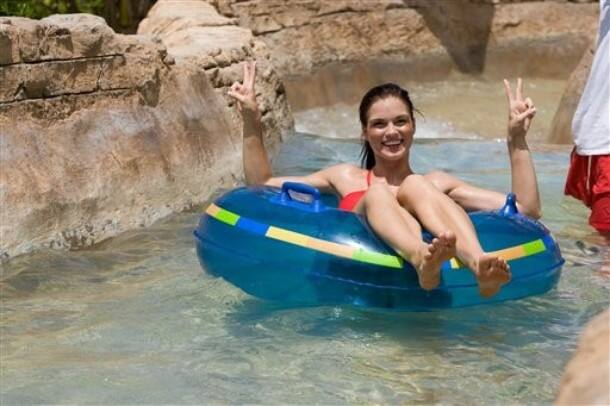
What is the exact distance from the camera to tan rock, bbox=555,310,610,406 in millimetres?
1887

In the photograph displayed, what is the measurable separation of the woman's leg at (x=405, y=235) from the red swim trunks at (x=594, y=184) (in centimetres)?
132

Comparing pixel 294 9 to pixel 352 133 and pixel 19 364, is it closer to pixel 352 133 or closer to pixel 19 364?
pixel 352 133

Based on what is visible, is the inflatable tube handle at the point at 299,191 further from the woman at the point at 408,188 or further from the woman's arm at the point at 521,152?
the woman's arm at the point at 521,152

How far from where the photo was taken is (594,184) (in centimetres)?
511

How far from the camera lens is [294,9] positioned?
35.3 ft

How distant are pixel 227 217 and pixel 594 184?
1802 mm

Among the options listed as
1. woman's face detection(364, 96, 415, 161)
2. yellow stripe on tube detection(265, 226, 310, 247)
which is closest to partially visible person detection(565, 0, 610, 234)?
woman's face detection(364, 96, 415, 161)

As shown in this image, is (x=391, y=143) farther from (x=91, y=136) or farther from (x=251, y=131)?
(x=91, y=136)

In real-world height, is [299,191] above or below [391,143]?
below

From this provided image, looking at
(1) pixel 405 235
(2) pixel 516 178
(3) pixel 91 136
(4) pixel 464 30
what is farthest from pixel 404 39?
(1) pixel 405 235

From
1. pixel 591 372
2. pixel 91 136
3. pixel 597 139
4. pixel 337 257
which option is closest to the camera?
pixel 591 372

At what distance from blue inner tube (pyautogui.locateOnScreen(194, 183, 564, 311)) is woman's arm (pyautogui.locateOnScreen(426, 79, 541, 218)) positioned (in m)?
0.16

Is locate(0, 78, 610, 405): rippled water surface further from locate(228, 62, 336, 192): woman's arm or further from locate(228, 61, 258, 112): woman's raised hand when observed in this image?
locate(228, 61, 258, 112): woman's raised hand

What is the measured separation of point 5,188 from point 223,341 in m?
1.62
